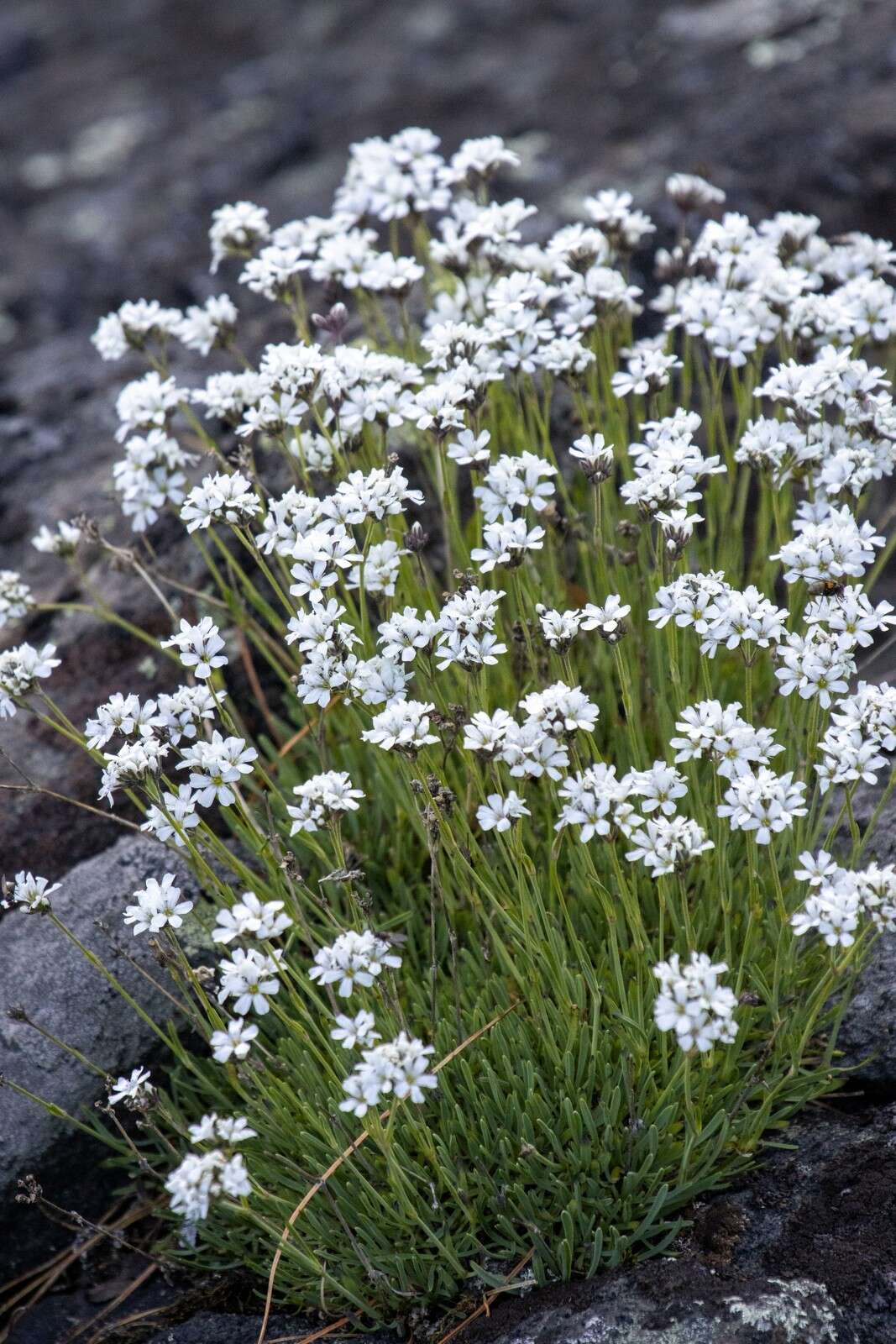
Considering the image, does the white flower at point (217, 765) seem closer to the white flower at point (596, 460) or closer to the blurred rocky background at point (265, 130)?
the white flower at point (596, 460)

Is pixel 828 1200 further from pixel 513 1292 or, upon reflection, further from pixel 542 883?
pixel 542 883

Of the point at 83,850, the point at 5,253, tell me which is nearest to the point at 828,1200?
the point at 83,850

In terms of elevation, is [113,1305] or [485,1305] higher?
[485,1305]

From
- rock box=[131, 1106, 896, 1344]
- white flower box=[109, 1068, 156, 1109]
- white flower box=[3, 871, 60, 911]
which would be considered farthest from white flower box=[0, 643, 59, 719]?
rock box=[131, 1106, 896, 1344]

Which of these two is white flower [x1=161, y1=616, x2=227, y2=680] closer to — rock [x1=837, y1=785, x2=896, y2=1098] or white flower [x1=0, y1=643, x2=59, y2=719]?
white flower [x1=0, y1=643, x2=59, y2=719]

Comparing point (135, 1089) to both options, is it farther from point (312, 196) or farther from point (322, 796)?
point (312, 196)

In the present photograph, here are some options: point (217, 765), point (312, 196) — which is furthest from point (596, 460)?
point (312, 196)

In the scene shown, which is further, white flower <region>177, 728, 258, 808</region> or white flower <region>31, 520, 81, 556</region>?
white flower <region>31, 520, 81, 556</region>
